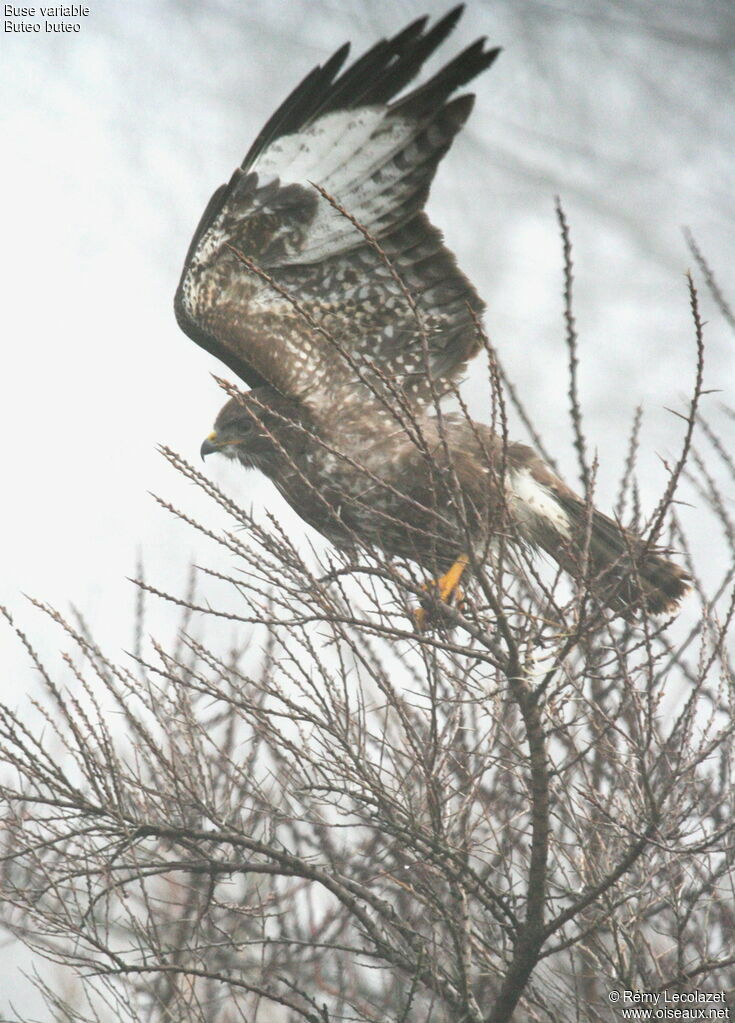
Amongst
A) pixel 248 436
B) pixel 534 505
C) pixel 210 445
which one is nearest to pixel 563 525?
pixel 534 505

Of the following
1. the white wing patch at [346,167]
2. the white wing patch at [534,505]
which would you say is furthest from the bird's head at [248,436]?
the white wing patch at [534,505]

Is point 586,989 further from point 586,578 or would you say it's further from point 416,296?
point 416,296

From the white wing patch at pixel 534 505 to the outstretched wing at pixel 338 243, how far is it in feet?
1.96

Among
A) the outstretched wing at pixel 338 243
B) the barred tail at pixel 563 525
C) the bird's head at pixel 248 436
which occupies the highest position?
the outstretched wing at pixel 338 243

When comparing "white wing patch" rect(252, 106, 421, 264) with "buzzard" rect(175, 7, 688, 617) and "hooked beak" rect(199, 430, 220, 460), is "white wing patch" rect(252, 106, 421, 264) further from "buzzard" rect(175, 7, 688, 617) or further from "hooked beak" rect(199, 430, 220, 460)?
"hooked beak" rect(199, 430, 220, 460)

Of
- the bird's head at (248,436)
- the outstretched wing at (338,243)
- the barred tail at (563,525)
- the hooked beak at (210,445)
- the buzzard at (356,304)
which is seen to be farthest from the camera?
the hooked beak at (210,445)

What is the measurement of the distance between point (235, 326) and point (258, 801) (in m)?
2.36

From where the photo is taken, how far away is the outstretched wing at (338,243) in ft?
15.0

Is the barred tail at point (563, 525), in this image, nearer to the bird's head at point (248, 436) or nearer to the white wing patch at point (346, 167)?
the bird's head at point (248, 436)

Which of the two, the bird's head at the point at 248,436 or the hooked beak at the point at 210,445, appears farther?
the hooked beak at the point at 210,445

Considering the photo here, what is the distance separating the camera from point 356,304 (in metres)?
4.90

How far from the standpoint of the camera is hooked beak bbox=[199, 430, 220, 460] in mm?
5059

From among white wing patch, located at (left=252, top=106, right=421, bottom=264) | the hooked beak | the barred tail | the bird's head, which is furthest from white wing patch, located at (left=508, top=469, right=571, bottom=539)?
the hooked beak

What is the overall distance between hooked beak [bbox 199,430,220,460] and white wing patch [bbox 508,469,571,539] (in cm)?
142
